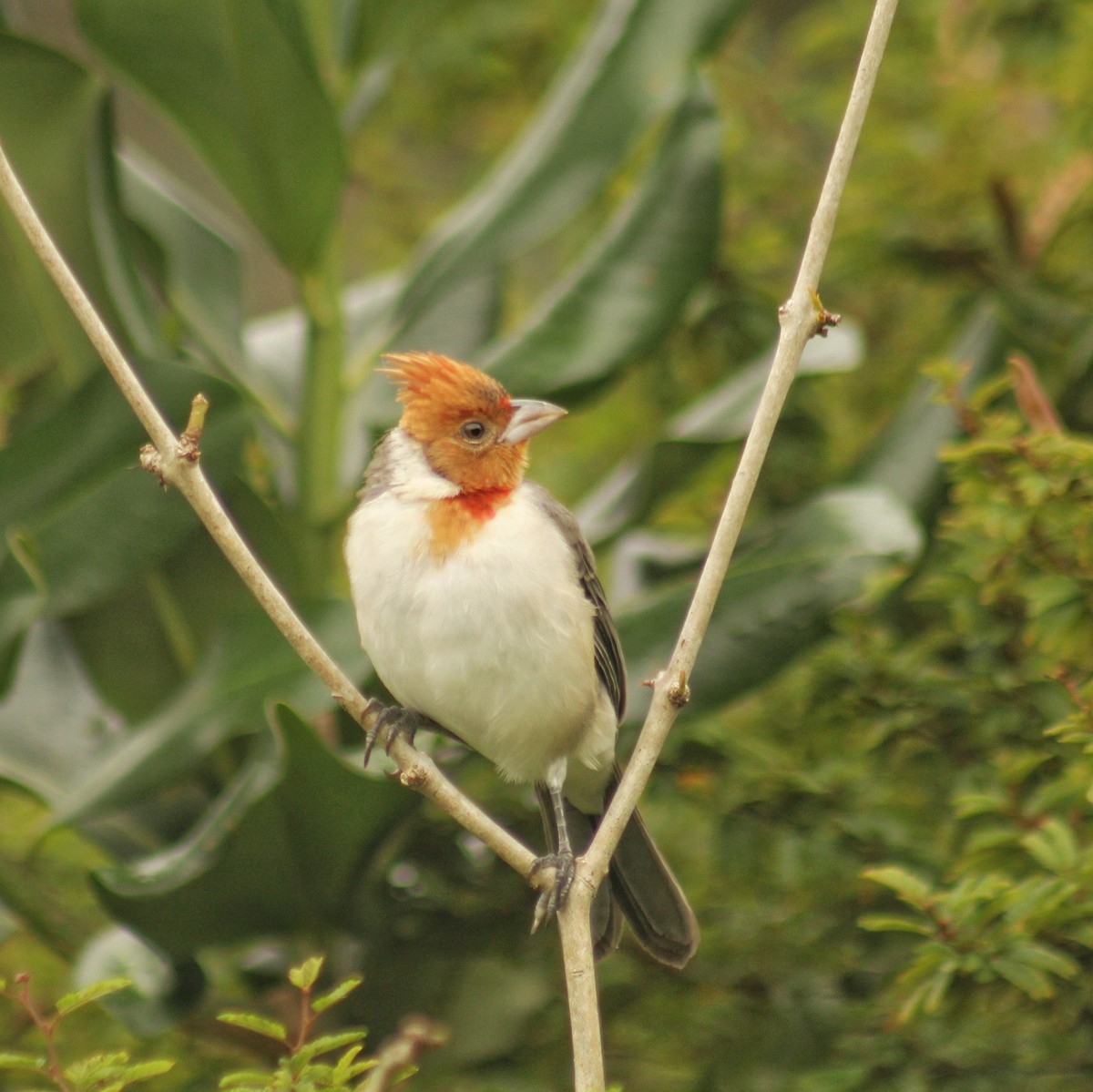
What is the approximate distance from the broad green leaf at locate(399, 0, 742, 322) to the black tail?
5.33 feet

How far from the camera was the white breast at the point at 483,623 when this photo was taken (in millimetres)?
3084

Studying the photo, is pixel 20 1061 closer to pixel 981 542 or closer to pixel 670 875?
pixel 670 875

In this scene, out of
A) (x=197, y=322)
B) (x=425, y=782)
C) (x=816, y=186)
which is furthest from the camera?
(x=816, y=186)

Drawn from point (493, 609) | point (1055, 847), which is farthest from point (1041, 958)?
point (493, 609)

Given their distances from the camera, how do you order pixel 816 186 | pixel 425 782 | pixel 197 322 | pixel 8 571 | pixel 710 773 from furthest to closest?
pixel 816 186, pixel 197 322, pixel 710 773, pixel 8 571, pixel 425 782

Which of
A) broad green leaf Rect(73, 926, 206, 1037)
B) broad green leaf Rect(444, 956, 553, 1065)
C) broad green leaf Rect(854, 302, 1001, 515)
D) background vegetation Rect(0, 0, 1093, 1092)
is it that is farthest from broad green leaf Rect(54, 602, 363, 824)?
broad green leaf Rect(854, 302, 1001, 515)

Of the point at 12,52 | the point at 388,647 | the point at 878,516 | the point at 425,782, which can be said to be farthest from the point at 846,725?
the point at 12,52

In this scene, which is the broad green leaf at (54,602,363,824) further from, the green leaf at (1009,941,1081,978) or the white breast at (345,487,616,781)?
the green leaf at (1009,941,1081,978)

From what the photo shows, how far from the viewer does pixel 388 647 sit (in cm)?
312

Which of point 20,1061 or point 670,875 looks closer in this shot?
point 20,1061

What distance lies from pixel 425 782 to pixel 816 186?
309 cm

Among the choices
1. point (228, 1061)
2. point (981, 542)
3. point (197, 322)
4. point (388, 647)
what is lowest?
point (228, 1061)

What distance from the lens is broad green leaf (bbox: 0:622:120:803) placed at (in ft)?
12.1

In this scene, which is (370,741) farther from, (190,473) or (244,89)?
(244,89)
